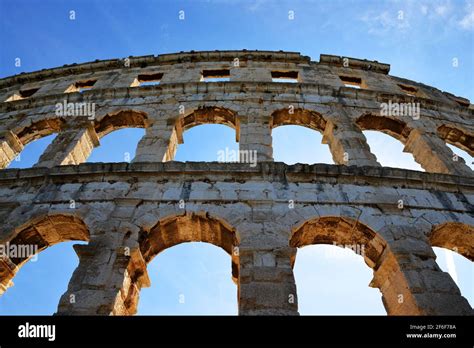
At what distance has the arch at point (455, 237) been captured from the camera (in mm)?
6965

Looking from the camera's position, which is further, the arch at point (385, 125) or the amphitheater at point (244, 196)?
the arch at point (385, 125)

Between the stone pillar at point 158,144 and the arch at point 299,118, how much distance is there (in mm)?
2736

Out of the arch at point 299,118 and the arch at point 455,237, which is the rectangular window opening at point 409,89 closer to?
the arch at point 299,118

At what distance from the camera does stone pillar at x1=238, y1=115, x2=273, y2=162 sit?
8664 millimetres

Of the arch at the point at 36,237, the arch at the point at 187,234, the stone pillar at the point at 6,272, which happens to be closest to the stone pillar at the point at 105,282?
the arch at the point at 187,234

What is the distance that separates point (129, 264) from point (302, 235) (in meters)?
3.04

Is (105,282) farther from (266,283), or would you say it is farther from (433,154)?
(433,154)

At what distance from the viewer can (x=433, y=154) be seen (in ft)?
30.4

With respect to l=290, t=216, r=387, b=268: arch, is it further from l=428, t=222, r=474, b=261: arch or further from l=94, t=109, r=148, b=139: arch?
l=94, t=109, r=148, b=139: arch

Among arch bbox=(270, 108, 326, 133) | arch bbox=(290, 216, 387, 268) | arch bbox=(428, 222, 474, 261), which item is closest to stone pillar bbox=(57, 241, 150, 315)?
arch bbox=(290, 216, 387, 268)
